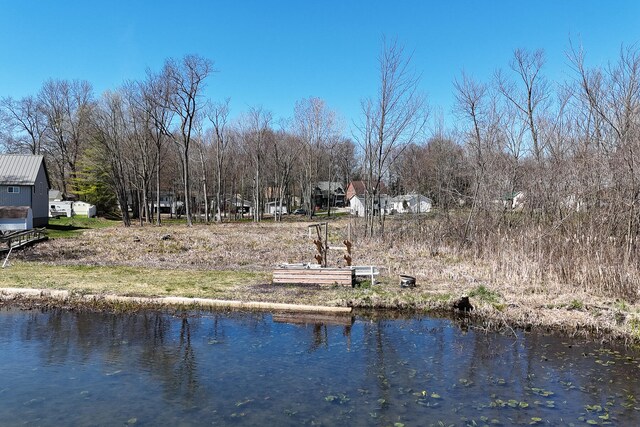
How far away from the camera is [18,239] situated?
24.3m

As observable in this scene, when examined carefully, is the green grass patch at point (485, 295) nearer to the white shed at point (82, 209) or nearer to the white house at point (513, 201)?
the white house at point (513, 201)

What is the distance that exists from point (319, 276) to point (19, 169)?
3407cm

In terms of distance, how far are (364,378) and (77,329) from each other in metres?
6.54

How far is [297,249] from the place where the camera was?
23.7 meters

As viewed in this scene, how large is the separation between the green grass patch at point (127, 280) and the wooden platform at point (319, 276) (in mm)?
1243

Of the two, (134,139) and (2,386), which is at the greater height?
(134,139)

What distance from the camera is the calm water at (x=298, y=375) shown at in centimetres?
634

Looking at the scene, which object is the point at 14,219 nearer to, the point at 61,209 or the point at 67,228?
the point at 67,228

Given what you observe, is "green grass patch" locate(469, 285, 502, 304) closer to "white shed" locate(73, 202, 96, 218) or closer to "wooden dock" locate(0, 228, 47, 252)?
"wooden dock" locate(0, 228, 47, 252)

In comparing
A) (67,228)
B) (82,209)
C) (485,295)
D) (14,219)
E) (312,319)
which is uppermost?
(82,209)

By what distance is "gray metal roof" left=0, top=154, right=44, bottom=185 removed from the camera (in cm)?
3709

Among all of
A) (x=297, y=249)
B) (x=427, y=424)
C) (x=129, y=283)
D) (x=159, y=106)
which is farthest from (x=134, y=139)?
(x=427, y=424)

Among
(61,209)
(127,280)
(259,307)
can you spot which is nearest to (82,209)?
(61,209)

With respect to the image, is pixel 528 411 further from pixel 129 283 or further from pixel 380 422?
pixel 129 283
